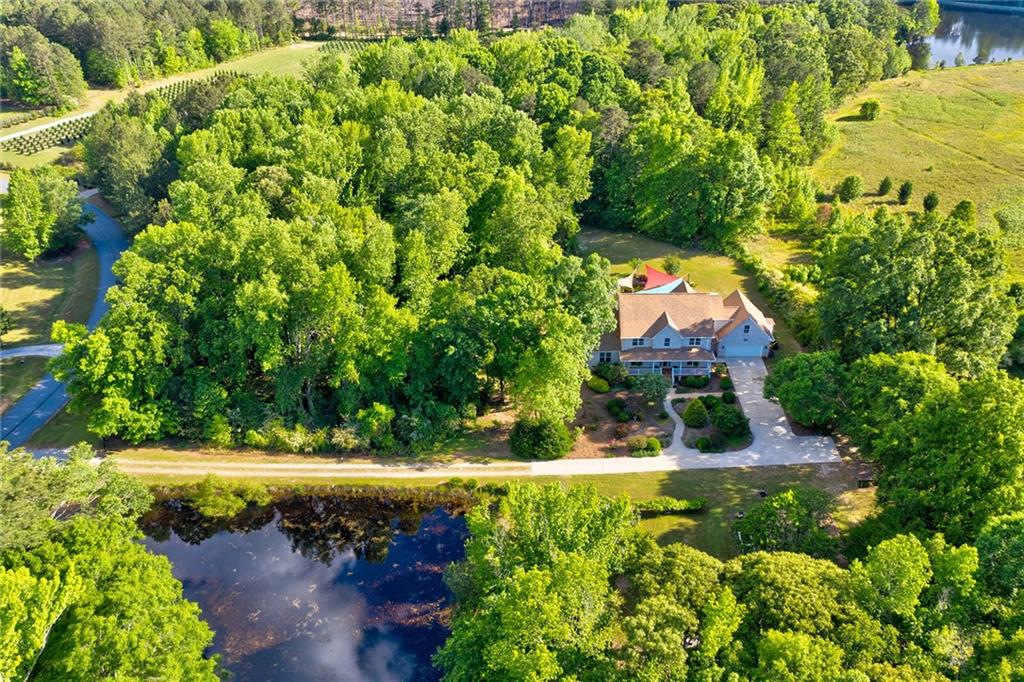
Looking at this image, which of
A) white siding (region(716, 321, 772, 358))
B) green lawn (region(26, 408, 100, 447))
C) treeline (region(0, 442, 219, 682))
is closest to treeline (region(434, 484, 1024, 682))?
treeline (region(0, 442, 219, 682))

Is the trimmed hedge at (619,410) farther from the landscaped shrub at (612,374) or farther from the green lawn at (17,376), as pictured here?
the green lawn at (17,376)

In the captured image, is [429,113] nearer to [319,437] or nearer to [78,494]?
[319,437]

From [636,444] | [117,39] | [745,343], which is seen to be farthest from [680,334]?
[117,39]

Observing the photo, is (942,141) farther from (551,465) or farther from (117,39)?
(117,39)

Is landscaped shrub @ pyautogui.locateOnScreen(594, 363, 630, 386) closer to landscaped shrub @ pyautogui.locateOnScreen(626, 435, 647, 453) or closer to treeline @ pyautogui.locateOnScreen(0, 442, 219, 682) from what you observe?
landscaped shrub @ pyautogui.locateOnScreen(626, 435, 647, 453)

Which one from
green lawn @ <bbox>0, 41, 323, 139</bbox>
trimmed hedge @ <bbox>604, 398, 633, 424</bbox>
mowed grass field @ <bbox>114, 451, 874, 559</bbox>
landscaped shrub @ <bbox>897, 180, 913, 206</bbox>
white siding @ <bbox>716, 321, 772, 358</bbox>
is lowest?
mowed grass field @ <bbox>114, 451, 874, 559</bbox>

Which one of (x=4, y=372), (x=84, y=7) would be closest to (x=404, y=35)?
(x=84, y=7)
